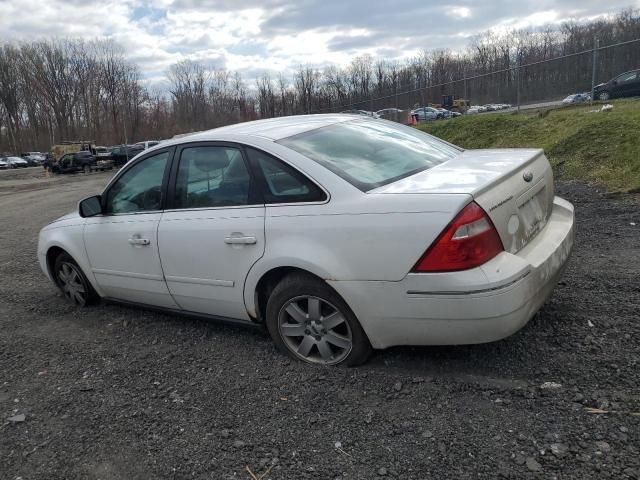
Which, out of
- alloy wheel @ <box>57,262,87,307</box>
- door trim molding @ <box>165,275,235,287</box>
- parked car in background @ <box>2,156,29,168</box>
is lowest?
alloy wheel @ <box>57,262,87,307</box>

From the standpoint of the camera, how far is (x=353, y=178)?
307 cm

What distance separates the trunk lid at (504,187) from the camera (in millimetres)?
2738

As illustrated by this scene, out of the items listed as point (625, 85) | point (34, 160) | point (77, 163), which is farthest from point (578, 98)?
point (34, 160)

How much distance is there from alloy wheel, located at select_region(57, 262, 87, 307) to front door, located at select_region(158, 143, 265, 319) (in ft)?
4.86

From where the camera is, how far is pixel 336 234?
9.49 feet

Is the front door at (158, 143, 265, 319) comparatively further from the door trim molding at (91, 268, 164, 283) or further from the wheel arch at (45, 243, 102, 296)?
the wheel arch at (45, 243, 102, 296)

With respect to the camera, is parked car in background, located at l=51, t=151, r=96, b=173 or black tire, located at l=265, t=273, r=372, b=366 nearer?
black tire, located at l=265, t=273, r=372, b=366

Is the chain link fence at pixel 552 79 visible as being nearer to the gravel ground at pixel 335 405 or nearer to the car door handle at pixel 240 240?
the gravel ground at pixel 335 405

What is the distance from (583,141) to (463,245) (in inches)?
302

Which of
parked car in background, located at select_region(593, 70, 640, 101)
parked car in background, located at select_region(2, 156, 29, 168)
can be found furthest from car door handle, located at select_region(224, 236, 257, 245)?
parked car in background, located at select_region(2, 156, 29, 168)

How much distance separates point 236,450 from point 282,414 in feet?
1.12

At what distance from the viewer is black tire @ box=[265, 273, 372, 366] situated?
3020mm

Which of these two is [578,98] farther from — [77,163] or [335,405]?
[77,163]

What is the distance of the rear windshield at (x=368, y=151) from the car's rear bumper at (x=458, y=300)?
0.63 meters
